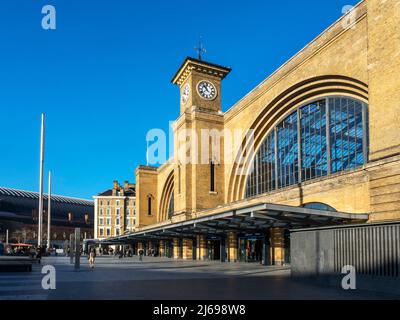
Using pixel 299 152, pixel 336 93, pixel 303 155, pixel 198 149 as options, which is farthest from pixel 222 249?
pixel 336 93

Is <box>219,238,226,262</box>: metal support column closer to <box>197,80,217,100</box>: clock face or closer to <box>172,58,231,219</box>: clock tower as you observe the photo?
<box>172,58,231,219</box>: clock tower

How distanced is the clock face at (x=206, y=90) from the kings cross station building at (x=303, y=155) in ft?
0.37

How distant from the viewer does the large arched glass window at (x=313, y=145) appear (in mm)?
24391

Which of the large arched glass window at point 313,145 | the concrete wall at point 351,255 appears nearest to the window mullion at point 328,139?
the large arched glass window at point 313,145

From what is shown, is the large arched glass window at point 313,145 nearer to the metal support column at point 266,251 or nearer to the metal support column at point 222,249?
the metal support column at point 266,251

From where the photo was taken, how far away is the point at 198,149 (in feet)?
136

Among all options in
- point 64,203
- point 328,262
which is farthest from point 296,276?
point 64,203

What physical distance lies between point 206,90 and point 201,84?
80 centimetres

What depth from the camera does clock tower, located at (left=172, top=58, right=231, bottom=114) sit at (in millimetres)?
43625

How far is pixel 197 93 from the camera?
43.7 m

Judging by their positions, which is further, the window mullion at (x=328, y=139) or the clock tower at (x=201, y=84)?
the clock tower at (x=201, y=84)

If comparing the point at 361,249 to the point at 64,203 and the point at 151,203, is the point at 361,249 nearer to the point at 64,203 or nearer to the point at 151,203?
the point at 151,203

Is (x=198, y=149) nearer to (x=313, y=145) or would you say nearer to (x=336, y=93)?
(x=313, y=145)
